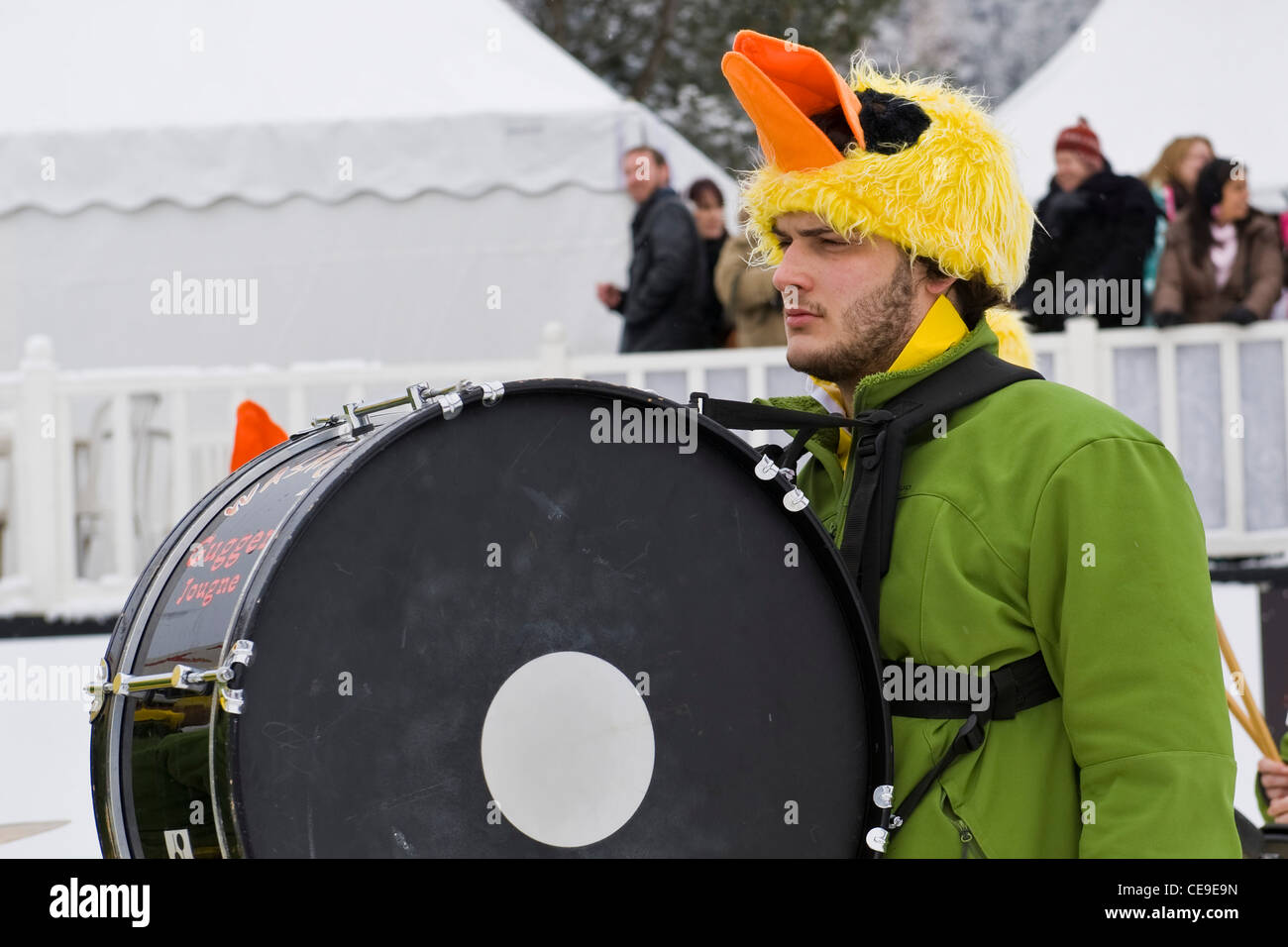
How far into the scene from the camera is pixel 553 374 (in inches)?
237

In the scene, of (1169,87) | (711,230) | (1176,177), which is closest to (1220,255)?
(1176,177)

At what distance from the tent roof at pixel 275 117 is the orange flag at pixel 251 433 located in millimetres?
5352

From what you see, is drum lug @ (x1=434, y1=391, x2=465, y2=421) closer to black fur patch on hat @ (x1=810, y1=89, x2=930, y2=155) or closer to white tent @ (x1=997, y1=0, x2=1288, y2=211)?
black fur patch on hat @ (x1=810, y1=89, x2=930, y2=155)

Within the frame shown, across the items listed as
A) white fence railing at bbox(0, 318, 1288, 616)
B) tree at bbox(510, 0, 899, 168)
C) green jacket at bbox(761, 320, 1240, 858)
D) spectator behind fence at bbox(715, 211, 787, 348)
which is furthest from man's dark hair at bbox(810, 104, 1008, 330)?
tree at bbox(510, 0, 899, 168)

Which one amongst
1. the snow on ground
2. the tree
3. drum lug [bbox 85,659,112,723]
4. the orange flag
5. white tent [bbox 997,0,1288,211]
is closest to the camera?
drum lug [bbox 85,659,112,723]

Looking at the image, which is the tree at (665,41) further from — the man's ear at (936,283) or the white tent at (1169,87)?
the man's ear at (936,283)

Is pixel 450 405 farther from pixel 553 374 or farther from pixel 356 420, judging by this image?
pixel 553 374

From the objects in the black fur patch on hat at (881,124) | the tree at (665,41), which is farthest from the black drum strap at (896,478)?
the tree at (665,41)

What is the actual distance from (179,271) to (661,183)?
2665mm

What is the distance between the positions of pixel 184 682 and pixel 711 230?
566 centimetres

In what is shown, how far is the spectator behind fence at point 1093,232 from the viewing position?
6156mm

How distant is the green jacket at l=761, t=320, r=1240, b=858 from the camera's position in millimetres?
1700

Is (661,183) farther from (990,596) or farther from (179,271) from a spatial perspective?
(990,596)

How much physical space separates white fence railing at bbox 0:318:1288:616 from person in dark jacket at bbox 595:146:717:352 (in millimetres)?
636
